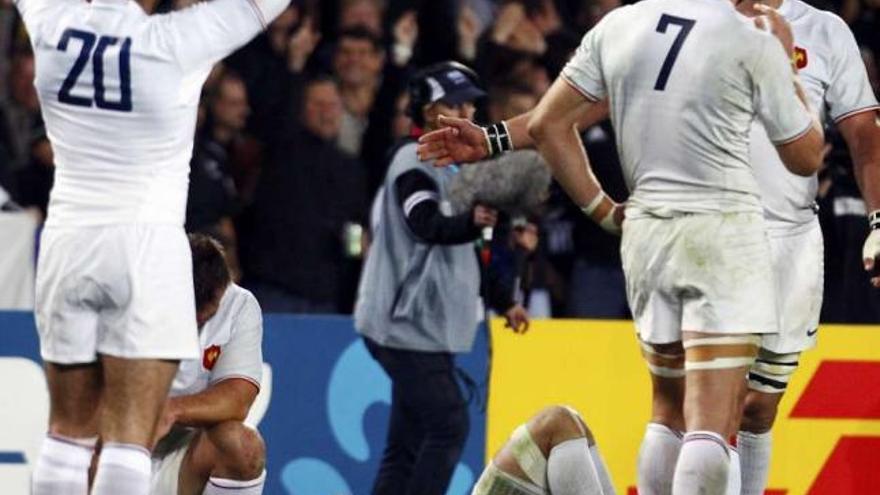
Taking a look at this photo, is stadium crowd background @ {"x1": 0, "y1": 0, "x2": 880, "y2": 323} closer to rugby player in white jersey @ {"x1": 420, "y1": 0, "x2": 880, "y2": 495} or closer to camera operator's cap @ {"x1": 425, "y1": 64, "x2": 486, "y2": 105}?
camera operator's cap @ {"x1": 425, "y1": 64, "x2": 486, "y2": 105}

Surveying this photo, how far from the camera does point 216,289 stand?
7.83m

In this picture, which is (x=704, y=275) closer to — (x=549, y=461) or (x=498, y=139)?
(x=549, y=461)

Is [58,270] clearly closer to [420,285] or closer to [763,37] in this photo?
[763,37]

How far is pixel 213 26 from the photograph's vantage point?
679 cm

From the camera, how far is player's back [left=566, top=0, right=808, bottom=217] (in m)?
7.07

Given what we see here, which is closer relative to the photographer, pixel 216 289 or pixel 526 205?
pixel 216 289

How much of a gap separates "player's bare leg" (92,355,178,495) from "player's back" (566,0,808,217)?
1672mm

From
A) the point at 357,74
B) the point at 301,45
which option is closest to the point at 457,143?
the point at 357,74

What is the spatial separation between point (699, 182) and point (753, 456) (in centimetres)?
157

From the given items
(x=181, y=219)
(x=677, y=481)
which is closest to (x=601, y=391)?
(x=677, y=481)

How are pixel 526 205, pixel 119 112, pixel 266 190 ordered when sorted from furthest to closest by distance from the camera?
pixel 266 190, pixel 526 205, pixel 119 112

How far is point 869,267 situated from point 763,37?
4.58 ft

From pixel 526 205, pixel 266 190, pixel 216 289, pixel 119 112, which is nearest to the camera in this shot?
pixel 119 112

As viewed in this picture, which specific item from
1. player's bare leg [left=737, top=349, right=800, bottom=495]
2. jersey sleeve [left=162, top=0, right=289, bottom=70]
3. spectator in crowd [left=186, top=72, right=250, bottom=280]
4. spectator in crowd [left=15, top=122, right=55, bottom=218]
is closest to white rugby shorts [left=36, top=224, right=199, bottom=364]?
jersey sleeve [left=162, top=0, right=289, bottom=70]
